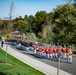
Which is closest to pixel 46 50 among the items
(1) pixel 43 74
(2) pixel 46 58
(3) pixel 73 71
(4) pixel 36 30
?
(2) pixel 46 58

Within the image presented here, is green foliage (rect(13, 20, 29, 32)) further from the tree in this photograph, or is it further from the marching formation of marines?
the marching formation of marines

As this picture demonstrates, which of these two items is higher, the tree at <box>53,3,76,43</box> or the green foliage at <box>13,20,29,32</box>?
the green foliage at <box>13,20,29,32</box>

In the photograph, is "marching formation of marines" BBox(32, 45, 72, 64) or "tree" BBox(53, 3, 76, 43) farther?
"marching formation of marines" BBox(32, 45, 72, 64)

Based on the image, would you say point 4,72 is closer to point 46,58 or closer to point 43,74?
point 43,74

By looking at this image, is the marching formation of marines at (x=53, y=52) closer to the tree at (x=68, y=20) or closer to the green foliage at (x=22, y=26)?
the tree at (x=68, y=20)

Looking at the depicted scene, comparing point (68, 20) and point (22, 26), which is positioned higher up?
point (22, 26)

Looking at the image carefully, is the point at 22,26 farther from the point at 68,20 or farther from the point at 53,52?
the point at 68,20

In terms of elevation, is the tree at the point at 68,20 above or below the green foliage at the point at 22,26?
below

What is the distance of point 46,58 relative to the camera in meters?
26.0

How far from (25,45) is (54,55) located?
12.7m

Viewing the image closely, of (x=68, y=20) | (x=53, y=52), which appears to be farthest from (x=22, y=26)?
(x=68, y=20)

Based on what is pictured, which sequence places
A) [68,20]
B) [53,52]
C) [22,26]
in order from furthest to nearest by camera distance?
[22,26] → [53,52] → [68,20]

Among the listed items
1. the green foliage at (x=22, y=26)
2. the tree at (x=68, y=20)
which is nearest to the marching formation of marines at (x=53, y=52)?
the tree at (x=68, y=20)

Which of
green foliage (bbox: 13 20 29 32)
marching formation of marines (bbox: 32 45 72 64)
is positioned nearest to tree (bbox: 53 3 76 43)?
marching formation of marines (bbox: 32 45 72 64)
